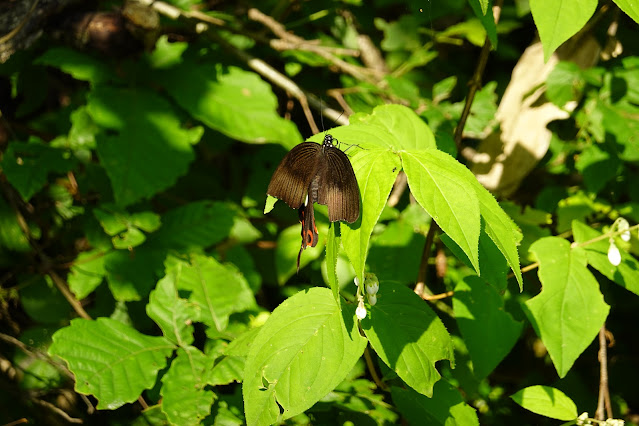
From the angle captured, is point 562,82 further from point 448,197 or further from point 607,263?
point 448,197

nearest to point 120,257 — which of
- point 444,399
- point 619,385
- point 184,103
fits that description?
point 184,103

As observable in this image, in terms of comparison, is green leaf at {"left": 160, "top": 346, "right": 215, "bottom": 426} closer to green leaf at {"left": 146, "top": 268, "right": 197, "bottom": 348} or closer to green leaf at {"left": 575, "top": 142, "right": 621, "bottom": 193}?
green leaf at {"left": 146, "top": 268, "right": 197, "bottom": 348}

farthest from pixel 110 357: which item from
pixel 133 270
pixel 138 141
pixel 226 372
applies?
pixel 138 141

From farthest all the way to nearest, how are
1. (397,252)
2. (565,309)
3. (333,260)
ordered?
(397,252) → (565,309) → (333,260)

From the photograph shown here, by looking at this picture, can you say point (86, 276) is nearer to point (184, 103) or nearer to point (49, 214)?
point (49, 214)

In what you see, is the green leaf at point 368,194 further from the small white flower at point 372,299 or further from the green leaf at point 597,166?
the green leaf at point 597,166

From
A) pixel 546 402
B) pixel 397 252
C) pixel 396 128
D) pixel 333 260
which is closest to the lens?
pixel 333 260
